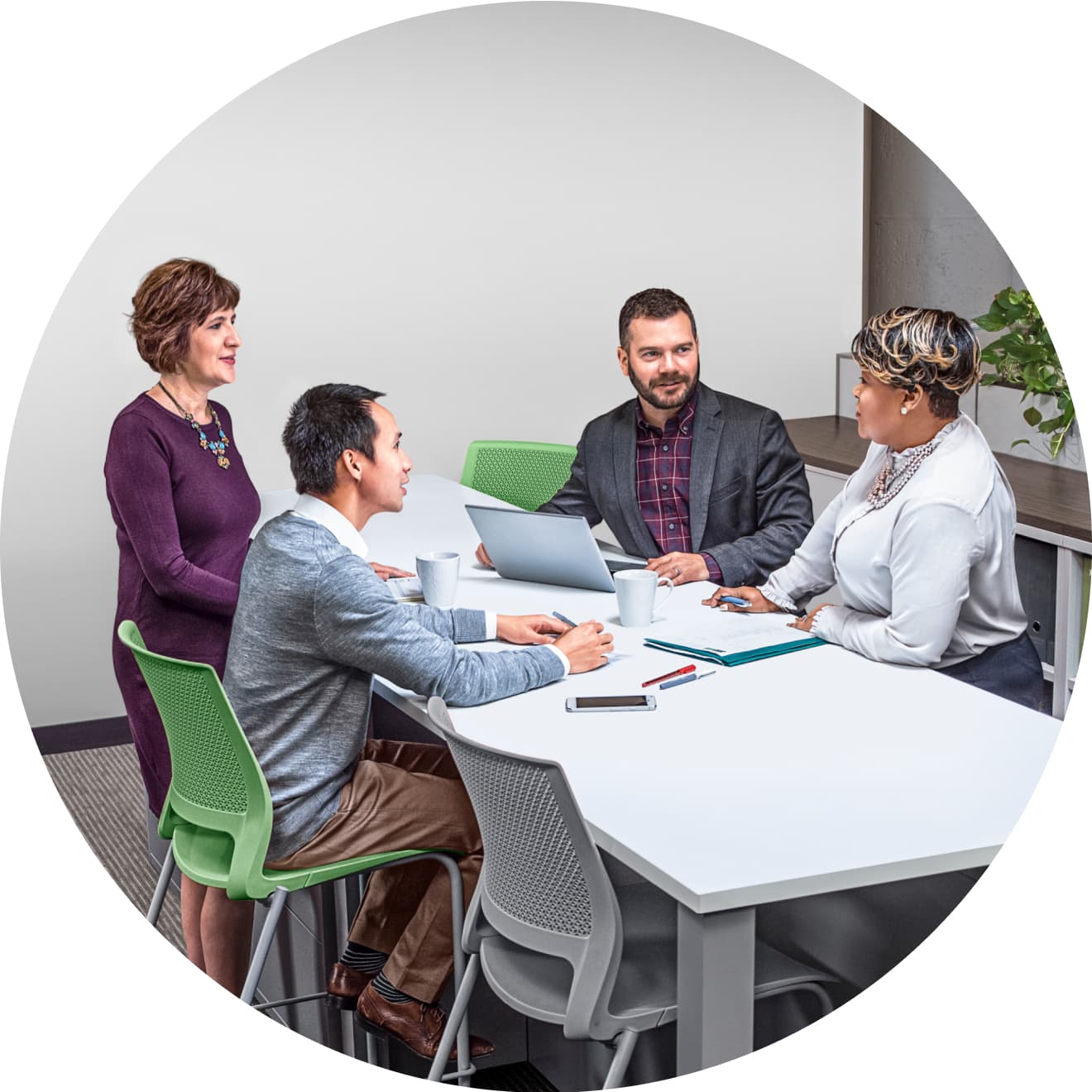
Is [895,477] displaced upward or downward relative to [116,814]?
upward

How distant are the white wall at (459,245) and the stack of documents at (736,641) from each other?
2474mm

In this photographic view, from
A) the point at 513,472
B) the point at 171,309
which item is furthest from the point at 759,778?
the point at 513,472

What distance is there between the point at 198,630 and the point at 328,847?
834 millimetres

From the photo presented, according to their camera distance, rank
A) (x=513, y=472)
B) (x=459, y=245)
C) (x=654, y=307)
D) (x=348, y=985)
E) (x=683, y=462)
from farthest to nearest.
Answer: (x=459, y=245) < (x=513, y=472) < (x=683, y=462) < (x=654, y=307) < (x=348, y=985)

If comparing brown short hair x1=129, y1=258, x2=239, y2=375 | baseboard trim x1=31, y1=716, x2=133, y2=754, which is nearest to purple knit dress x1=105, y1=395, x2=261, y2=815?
brown short hair x1=129, y1=258, x2=239, y2=375

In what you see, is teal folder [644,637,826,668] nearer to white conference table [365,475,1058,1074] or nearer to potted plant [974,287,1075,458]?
white conference table [365,475,1058,1074]

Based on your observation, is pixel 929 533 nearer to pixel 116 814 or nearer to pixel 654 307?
pixel 654 307

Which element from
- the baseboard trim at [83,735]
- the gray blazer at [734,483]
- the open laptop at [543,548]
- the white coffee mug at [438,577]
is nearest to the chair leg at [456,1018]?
the white coffee mug at [438,577]

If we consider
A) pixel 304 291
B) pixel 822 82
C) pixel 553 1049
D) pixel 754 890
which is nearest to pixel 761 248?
pixel 822 82

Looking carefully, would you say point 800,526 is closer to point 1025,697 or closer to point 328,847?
point 1025,697

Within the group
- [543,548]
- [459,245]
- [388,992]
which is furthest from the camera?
[459,245]

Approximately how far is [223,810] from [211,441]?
40.5 inches

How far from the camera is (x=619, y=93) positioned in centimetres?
522

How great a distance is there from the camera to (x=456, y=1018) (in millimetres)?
2326
